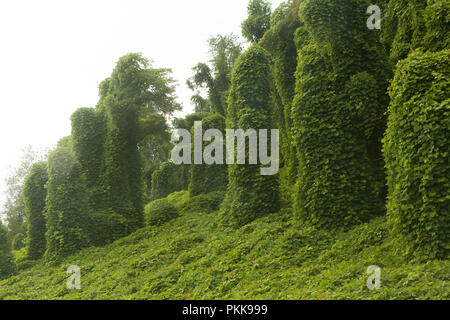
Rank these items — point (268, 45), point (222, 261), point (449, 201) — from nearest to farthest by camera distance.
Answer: point (449, 201) < point (222, 261) < point (268, 45)

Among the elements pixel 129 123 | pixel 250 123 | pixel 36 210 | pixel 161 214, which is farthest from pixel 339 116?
pixel 36 210

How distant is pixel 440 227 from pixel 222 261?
12.8ft

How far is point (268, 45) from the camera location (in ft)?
43.6

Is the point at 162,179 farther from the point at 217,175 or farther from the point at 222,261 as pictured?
the point at 222,261

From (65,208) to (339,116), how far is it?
8691 mm

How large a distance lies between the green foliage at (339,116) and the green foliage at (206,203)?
6525 mm

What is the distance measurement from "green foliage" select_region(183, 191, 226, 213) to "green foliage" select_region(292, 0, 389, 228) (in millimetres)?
6525

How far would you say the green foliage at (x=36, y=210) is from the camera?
12649 millimetres

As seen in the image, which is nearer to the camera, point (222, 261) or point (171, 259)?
point (222, 261)

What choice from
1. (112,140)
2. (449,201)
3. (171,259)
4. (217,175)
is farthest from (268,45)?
(449,201)

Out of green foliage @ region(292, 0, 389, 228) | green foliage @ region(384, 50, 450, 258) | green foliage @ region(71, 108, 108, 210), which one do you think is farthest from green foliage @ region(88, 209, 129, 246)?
green foliage @ region(384, 50, 450, 258)

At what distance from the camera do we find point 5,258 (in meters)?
11.2

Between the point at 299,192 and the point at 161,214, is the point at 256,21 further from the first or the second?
the point at 299,192

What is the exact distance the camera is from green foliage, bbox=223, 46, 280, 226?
948cm
